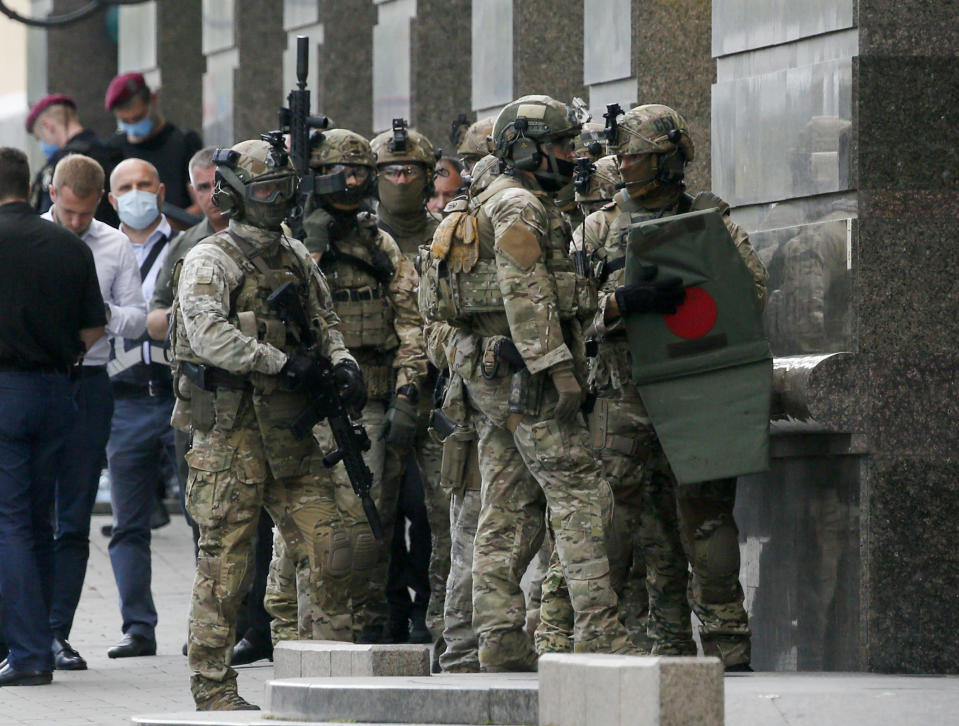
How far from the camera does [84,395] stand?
8.88 meters

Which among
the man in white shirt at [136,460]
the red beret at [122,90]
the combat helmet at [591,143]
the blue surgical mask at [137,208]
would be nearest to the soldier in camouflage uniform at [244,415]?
the combat helmet at [591,143]

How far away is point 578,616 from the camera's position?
7.19 metres

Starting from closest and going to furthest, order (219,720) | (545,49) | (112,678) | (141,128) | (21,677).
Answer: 1. (219,720)
2. (21,677)
3. (112,678)
4. (545,49)
5. (141,128)

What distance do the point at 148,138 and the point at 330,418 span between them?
232 inches

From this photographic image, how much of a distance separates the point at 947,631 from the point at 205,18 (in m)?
9.27

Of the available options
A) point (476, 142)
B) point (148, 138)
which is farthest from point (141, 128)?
point (476, 142)

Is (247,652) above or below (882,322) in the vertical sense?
below

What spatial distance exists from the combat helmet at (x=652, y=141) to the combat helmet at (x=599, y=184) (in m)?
0.73

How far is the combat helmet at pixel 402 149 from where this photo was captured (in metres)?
8.98

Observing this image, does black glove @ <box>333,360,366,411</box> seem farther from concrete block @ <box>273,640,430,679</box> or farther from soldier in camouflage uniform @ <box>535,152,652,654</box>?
concrete block @ <box>273,640,430,679</box>

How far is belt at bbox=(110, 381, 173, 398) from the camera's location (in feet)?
31.7

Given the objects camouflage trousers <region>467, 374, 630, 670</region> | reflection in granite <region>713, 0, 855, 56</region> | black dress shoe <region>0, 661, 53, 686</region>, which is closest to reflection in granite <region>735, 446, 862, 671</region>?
camouflage trousers <region>467, 374, 630, 670</region>

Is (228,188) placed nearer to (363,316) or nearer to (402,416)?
(363,316)

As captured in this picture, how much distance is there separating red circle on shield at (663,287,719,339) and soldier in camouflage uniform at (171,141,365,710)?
1206 millimetres
